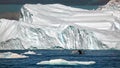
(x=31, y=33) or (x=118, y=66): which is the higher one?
(x=31, y=33)

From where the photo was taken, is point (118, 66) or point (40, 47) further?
point (40, 47)

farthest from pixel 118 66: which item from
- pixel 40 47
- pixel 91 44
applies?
pixel 40 47

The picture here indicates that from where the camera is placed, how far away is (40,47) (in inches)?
7096

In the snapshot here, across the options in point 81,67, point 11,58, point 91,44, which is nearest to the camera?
point 81,67

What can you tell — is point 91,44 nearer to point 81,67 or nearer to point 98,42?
point 98,42

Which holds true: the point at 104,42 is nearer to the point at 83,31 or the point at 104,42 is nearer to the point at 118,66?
the point at 83,31

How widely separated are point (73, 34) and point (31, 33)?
14375mm

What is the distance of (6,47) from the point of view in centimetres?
17888

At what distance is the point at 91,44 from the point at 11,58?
6126cm

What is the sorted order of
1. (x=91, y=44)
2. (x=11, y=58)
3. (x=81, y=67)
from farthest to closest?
(x=91, y=44) < (x=11, y=58) < (x=81, y=67)

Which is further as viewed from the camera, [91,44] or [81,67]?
[91,44]

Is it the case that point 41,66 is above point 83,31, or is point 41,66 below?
below

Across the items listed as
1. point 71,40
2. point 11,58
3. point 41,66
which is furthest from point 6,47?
point 41,66

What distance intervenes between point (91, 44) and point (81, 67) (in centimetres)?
8637
